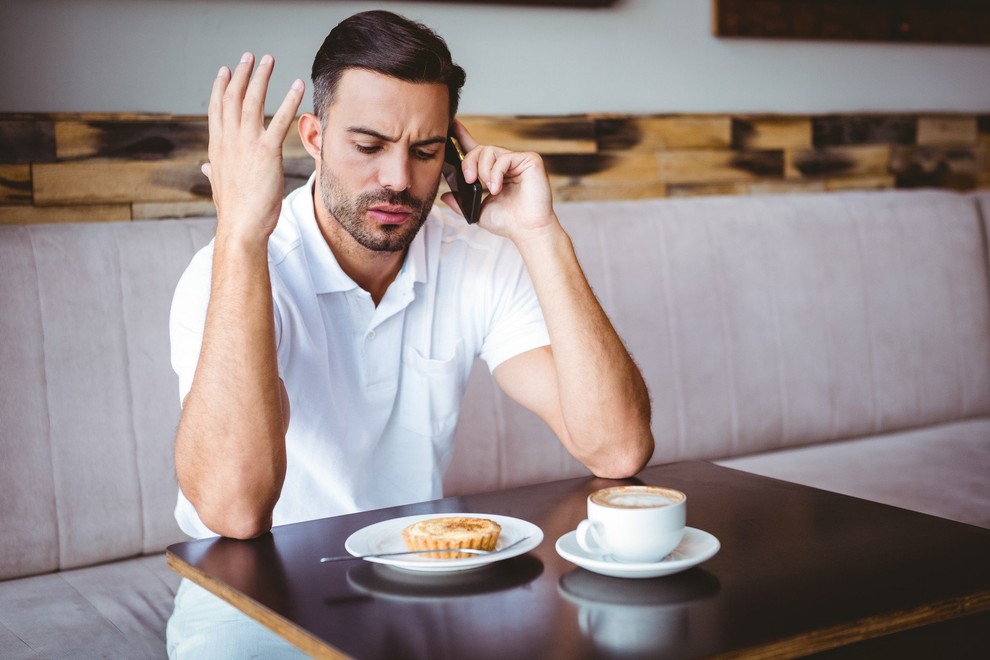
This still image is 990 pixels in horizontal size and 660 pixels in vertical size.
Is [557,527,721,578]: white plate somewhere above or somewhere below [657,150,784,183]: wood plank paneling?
below

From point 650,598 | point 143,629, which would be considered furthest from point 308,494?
point 650,598

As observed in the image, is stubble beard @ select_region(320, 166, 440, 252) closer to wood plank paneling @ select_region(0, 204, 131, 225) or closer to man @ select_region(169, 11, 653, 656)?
man @ select_region(169, 11, 653, 656)

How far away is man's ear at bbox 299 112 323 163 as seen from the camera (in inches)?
67.4

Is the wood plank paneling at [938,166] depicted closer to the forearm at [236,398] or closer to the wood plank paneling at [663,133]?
the wood plank paneling at [663,133]

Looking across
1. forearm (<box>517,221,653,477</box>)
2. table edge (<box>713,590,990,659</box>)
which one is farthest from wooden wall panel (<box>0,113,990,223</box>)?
table edge (<box>713,590,990,659</box>)

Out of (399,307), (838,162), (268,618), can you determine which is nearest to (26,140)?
(399,307)

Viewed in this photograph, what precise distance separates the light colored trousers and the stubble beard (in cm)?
58

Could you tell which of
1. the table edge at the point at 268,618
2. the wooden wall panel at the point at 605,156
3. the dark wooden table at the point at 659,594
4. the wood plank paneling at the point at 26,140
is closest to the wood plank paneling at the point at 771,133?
the wooden wall panel at the point at 605,156

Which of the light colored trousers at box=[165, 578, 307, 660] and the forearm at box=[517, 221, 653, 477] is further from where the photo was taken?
the forearm at box=[517, 221, 653, 477]

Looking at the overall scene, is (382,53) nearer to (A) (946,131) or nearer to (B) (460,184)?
(B) (460,184)

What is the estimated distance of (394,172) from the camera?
5.28ft

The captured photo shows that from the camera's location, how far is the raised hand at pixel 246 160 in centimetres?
134

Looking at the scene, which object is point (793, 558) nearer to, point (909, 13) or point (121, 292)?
point (121, 292)

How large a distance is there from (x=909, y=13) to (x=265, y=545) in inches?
108
